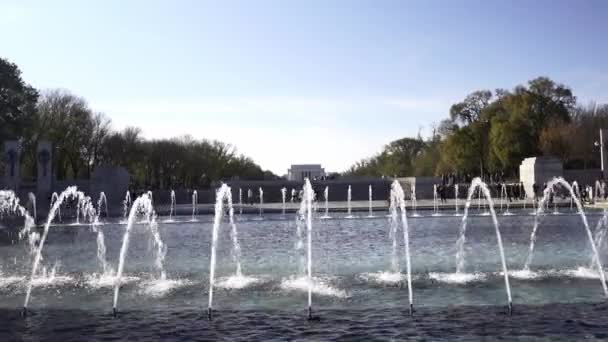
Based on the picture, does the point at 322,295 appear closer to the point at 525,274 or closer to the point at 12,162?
the point at 525,274

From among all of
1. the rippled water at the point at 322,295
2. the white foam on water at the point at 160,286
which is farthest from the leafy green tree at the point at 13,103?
the white foam on water at the point at 160,286

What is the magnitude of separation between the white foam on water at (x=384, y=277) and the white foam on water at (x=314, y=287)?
0.88m

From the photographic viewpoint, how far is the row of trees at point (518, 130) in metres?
54.6

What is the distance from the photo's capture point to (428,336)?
7.18m

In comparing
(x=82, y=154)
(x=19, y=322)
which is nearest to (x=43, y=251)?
(x=19, y=322)

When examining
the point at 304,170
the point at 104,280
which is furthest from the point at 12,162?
the point at 304,170

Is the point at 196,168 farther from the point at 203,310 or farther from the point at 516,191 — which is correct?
the point at 203,310

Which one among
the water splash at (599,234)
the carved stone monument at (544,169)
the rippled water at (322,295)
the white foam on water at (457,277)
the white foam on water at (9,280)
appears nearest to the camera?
the rippled water at (322,295)

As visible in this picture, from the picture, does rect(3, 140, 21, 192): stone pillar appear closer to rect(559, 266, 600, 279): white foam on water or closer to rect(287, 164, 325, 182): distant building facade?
rect(559, 266, 600, 279): white foam on water

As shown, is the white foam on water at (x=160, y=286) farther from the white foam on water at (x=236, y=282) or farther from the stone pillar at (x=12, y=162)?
the stone pillar at (x=12, y=162)

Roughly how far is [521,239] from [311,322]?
37.5 feet

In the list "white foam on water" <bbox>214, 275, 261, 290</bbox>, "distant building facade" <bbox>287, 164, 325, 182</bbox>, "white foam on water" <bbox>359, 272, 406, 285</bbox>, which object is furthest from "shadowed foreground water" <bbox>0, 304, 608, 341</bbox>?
"distant building facade" <bbox>287, 164, 325, 182</bbox>

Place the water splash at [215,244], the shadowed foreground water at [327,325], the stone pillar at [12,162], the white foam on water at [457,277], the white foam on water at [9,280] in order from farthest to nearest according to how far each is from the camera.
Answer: the stone pillar at [12,162] < the white foam on water at [9,280] < the white foam on water at [457,277] < the water splash at [215,244] < the shadowed foreground water at [327,325]

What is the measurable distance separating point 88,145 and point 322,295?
52.2m
